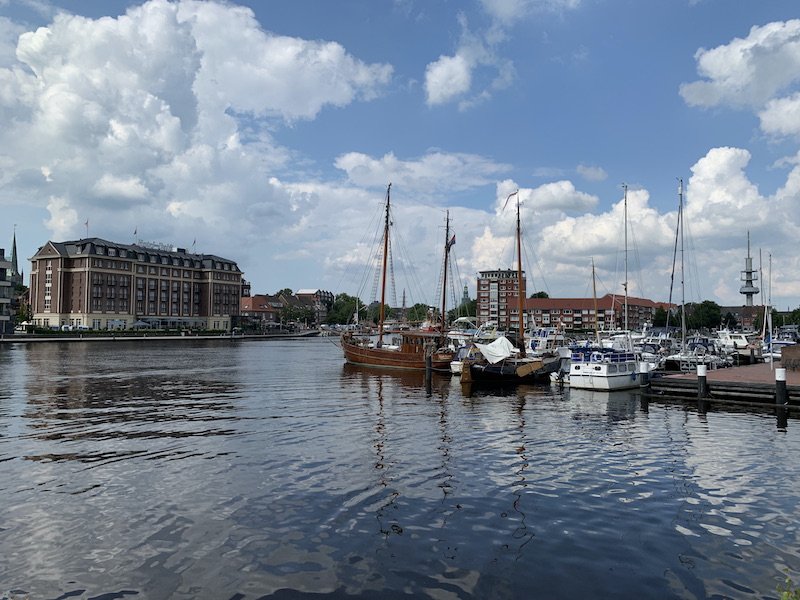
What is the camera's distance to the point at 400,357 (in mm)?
60469

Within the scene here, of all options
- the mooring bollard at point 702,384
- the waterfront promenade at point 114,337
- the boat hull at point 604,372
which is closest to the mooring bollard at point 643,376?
the boat hull at point 604,372

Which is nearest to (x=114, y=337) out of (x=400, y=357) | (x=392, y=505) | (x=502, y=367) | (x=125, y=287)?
(x=125, y=287)

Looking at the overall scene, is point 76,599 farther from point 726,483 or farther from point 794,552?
point 726,483

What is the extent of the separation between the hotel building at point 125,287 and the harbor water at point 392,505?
413ft

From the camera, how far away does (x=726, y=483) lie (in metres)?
16.5

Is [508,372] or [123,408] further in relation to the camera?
[508,372]

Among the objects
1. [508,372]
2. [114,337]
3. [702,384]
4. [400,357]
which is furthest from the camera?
[114,337]

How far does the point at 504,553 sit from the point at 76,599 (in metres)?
8.17

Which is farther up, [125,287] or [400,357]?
[125,287]

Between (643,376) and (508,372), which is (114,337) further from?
(643,376)

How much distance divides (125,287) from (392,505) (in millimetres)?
154276

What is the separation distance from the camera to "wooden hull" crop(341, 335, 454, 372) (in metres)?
55.2

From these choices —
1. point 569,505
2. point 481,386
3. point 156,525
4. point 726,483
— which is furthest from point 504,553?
point 481,386

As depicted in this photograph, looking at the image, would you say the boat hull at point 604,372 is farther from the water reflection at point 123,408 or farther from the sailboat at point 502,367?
the water reflection at point 123,408
